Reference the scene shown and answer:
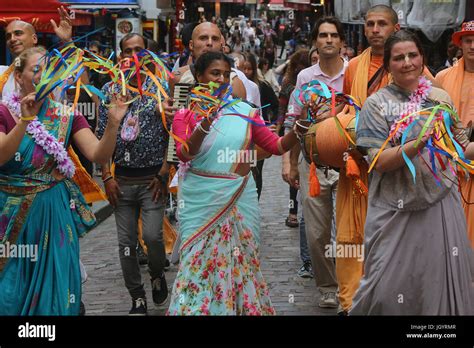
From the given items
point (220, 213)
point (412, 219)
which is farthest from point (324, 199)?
point (412, 219)

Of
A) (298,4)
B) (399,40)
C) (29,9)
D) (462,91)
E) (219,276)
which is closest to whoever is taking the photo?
(399,40)

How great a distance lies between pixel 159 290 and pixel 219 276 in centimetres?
169

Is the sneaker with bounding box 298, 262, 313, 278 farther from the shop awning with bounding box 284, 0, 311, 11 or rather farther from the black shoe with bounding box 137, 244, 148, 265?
the shop awning with bounding box 284, 0, 311, 11

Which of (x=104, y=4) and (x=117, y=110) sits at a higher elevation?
(x=104, y=4)

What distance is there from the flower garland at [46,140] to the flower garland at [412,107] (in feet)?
6.41

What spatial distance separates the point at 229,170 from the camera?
5773 mm

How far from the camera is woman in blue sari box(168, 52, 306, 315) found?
5.70 metres

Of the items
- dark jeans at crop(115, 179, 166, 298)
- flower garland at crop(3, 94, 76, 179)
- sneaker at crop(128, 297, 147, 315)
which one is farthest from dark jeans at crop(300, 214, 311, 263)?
flower garland at crop(3, 94, 76, 179)

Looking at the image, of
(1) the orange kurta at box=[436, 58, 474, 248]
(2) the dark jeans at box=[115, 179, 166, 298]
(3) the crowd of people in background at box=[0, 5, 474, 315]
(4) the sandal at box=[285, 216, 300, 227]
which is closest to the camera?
(3) the crowd of people in background at box=[0, 5, 474, 315]

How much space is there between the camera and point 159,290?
730cm

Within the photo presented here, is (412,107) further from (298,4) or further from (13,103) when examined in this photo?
(298,4)

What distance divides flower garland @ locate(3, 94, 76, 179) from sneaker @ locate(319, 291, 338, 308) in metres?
2.68

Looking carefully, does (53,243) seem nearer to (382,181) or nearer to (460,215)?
(382,181)

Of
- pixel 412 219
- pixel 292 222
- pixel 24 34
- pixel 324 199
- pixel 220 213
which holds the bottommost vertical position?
pixel 292 222
